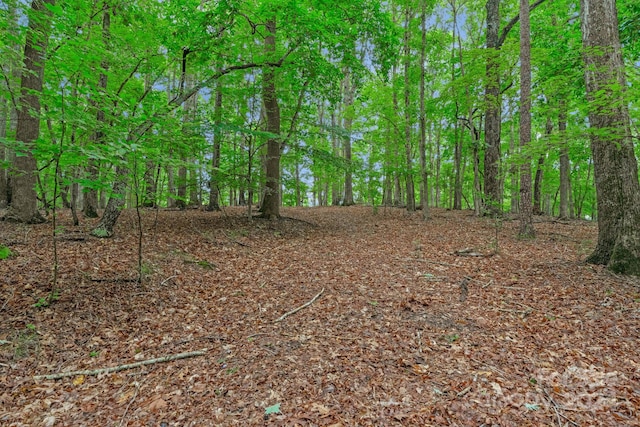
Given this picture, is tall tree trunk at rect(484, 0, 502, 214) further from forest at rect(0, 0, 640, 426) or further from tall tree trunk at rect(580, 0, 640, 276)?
tall tree trunk at rect(580, 0, 640, 276)

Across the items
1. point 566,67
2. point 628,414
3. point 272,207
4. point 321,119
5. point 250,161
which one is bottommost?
point 628,414

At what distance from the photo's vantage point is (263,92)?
29.1 feet

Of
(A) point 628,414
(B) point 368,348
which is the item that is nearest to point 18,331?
(B) point 368,348

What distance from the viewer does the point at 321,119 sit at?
21.7 meters

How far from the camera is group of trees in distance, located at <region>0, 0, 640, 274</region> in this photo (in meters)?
4.25

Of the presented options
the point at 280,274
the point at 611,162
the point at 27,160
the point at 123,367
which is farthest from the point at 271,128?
the point at 611,162

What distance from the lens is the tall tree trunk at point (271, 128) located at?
8812 mm

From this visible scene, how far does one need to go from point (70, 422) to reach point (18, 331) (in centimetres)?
171

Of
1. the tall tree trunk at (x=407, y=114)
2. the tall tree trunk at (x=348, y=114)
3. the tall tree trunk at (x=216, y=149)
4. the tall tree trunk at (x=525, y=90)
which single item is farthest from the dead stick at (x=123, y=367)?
the tall tree trunk at (x=348, y=114)

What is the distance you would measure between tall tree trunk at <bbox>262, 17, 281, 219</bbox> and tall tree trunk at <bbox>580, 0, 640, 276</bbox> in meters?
6.75

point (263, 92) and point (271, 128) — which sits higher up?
point (263, 92)

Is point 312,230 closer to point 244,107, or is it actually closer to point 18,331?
point 244,107

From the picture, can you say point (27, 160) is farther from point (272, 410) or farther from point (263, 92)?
point (272, 410)

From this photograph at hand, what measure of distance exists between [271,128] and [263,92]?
123cm
